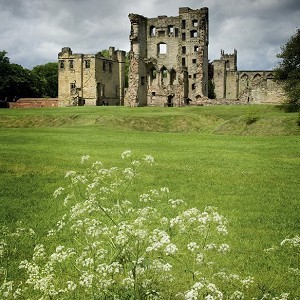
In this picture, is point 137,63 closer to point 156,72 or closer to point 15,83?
point 156,72

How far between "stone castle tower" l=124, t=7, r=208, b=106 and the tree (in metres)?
24.8

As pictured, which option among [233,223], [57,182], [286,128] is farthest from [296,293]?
[286,128]

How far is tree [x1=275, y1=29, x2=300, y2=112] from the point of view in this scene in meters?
42.4

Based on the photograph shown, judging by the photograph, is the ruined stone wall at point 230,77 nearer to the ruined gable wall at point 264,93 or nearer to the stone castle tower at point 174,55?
the stone castle tower at point 174,55

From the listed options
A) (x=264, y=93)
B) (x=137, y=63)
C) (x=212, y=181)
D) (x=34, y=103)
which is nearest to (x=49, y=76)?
(x=34, y=103)

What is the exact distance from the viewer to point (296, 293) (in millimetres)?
6488

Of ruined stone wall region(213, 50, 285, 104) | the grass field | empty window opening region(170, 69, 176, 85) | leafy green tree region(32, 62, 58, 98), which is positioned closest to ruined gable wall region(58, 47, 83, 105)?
empty window opening region(170, 69, 176, 85)

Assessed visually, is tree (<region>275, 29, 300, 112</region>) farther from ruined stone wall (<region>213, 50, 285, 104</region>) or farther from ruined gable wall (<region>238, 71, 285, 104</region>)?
ruined stone wall (<region>213, 50, 285, 104</region>)

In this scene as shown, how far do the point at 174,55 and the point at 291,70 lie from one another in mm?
30751

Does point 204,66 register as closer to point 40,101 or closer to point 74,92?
point 74,92

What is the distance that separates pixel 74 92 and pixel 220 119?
128 feet

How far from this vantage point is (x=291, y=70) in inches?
1741

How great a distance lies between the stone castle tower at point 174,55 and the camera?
6950 centimetres

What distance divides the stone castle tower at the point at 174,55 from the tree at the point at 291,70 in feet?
81.4
